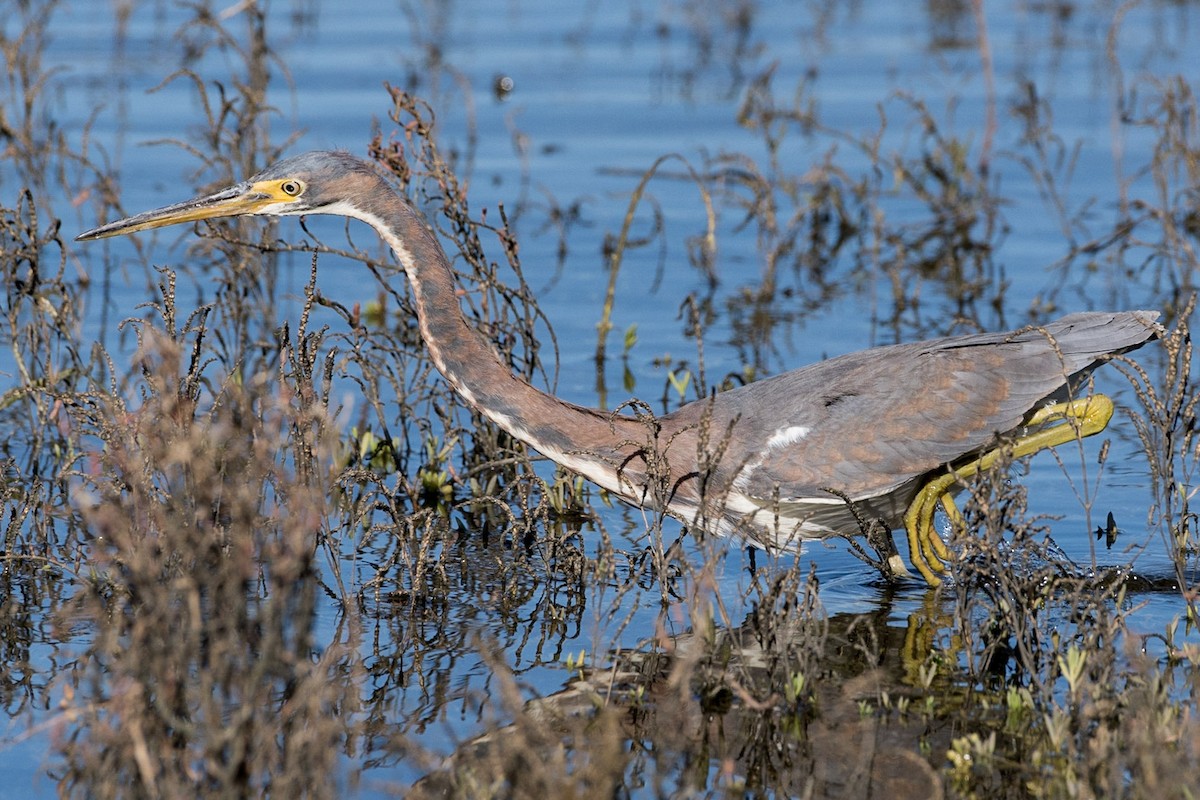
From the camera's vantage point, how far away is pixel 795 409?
17.6ft

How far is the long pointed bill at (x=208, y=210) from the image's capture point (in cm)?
518

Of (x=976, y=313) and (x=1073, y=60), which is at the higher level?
(x=1073, y=60)

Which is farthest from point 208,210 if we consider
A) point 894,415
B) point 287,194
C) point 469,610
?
point 894,415

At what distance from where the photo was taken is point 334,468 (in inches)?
196

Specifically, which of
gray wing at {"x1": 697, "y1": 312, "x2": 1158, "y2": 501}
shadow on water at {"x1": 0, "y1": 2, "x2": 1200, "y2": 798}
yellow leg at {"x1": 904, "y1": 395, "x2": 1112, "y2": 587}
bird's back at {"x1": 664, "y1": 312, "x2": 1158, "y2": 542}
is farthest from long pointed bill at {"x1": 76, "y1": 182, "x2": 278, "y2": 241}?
yellow leg at {"x1": 904, "y1": 395, "x2": 1112, "y2": 587}

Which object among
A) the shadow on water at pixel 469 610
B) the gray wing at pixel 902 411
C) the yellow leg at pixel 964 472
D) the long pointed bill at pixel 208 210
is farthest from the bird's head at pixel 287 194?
the yellow leg at pixel 964 472

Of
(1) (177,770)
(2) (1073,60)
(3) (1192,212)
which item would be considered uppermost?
(2) (1073,60)

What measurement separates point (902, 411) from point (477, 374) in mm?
1427

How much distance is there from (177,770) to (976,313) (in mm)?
5911

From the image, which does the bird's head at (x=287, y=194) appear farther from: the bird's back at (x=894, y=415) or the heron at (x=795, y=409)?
the bird's back at (x=894, y=415)

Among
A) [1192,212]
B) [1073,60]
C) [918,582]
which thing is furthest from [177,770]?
[1073,60]

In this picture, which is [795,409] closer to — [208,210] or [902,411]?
[902,411]

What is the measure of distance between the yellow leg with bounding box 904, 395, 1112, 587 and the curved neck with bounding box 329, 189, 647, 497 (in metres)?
1.03

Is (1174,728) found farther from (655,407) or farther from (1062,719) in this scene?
(655,407)
